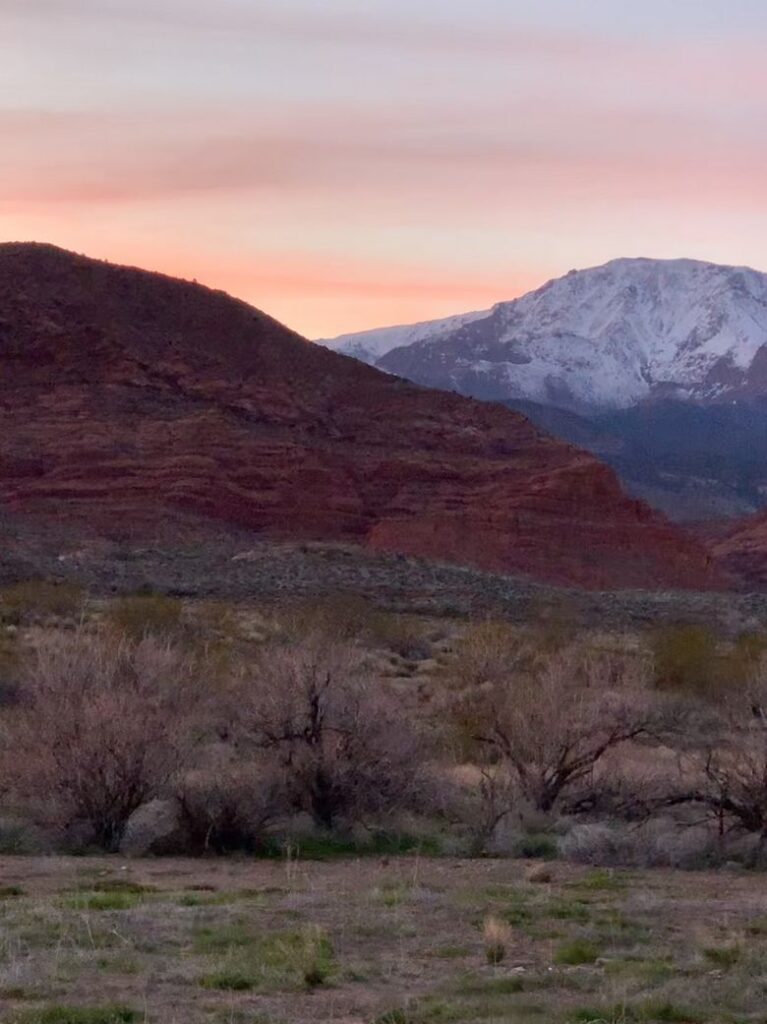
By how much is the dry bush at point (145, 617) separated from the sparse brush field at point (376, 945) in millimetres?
16247

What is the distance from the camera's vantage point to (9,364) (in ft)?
243

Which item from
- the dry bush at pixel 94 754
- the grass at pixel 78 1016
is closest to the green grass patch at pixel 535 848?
the dry bush at pixel 94 754

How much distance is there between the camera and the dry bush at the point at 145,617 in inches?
1181

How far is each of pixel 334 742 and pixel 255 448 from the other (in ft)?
183

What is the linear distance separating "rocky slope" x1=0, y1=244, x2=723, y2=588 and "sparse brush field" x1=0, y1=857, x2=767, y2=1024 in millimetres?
50646

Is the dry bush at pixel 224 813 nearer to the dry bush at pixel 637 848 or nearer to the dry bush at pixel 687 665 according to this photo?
the dry bush at pixel 637 848

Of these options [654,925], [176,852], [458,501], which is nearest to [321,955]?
[654,925]

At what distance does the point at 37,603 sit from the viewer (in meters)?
39.5

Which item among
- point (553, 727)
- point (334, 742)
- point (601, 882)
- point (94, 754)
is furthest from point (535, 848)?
point (94, 754)

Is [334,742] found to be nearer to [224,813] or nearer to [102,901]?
[224,813]

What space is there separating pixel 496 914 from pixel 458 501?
6037cm

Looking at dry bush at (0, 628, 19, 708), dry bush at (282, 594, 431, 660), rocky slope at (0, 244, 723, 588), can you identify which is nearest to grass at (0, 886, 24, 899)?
dry bush at (0, 628, 19, 708)

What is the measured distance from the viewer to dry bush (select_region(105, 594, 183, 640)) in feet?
98.4

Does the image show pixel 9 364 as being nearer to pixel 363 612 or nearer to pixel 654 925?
pixel 363 612
